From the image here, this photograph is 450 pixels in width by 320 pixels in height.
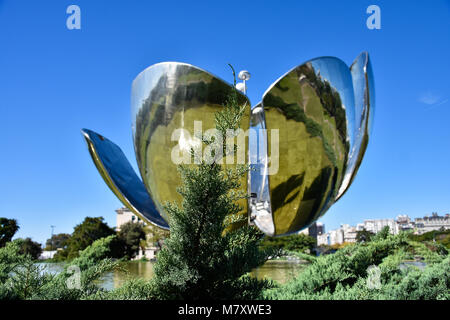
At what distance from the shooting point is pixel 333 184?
379cm

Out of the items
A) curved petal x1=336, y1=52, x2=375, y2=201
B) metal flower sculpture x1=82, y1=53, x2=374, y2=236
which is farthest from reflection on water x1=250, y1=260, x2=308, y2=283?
curved petal x1=336, y1=52, x2=375, y2=201

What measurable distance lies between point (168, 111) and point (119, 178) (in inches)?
61.9

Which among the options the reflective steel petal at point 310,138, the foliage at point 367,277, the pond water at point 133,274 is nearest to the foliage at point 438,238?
the foliage at point 367,277

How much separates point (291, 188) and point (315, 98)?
1.06m

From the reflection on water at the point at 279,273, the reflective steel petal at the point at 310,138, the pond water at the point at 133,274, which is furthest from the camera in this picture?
the reflection on water at the point at 279,273

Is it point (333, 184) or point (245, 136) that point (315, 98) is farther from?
point (333, 184)

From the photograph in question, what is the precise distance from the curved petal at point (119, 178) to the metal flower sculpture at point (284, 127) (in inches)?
24.8

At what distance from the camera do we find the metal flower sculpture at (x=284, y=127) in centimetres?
334

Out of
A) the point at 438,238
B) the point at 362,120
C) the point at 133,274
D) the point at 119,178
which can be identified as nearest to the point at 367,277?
the point at 362,120

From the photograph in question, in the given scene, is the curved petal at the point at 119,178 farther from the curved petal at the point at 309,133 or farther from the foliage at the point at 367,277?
the foliage at the point at 367,277

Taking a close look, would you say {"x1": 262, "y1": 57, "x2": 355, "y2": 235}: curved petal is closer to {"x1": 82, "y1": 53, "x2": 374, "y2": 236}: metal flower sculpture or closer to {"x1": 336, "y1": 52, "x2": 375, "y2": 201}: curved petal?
{"x1": 82, "y1": 53, "x2": 374, "y2": 236}: metal flower sculpture

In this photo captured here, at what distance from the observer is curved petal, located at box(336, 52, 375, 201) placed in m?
3.96

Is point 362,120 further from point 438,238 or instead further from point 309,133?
point 438,238

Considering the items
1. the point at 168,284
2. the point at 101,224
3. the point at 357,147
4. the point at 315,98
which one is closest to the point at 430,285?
the point at 357,147
